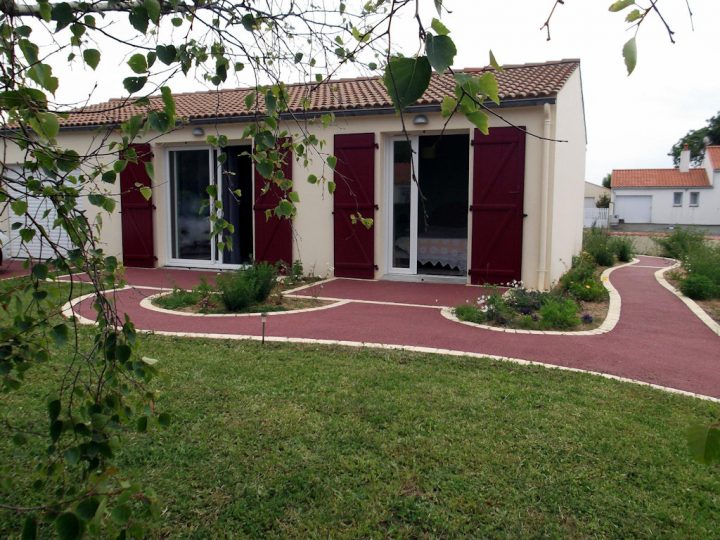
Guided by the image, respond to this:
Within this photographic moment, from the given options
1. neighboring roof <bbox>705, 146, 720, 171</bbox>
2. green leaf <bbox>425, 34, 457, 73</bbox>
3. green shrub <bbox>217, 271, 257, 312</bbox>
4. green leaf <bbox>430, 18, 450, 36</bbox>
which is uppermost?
neighboring roof <bbox>705, 146, 720, 171</bbox>

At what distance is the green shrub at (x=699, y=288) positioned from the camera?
10.4 metres

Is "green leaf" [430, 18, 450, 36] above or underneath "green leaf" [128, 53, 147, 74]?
underneath

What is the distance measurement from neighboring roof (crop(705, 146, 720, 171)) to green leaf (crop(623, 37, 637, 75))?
48.1 metres

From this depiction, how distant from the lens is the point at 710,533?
286 centimetres

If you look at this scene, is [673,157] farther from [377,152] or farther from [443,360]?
[443,360]

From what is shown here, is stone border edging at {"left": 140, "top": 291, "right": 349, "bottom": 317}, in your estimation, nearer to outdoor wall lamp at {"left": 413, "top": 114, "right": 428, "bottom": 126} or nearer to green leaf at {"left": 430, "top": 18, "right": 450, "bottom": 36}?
outdoor wall lamp at {"left": 413, "top": 114, "right": 428, "bottom": 126}

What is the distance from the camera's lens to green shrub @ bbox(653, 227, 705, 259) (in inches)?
623

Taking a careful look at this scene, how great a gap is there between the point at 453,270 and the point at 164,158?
274 inches

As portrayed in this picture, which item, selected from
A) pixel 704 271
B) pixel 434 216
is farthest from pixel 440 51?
pixel 704 271

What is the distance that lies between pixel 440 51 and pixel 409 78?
87 millimetres

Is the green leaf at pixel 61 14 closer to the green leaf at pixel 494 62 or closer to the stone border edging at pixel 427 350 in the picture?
the green leaf at pixel 494 62

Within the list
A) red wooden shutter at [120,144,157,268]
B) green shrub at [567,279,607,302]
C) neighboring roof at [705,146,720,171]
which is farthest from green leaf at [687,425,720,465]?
neighboring roof at [705,146,720,171]

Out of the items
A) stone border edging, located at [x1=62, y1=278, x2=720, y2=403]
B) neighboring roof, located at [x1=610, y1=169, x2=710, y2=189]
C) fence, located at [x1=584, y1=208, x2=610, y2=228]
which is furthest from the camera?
neighboring roof, located at [x1=610, y1=169, x2=710, y2=189]

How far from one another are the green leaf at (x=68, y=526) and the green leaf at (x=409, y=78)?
1.14 metres
